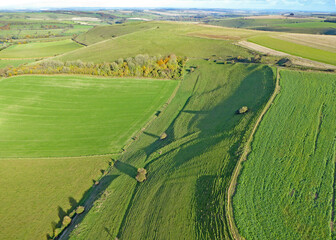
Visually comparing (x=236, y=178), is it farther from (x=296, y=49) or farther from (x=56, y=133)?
(x=296, y=49)

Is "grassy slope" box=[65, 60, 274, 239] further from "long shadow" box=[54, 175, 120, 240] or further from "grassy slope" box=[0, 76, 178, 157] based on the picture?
"grassy slope" box=[0, 76, 178, 157]

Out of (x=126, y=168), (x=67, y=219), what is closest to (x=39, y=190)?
(x=67, y=219)

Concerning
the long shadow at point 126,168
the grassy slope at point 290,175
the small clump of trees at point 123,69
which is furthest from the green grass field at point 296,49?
the long shadow at point 126,168

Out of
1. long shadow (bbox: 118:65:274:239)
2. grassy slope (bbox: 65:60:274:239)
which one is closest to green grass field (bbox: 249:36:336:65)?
long shadow (bbox: 118:65:274:239)

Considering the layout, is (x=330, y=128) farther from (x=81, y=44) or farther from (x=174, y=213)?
(x=81, y=44)

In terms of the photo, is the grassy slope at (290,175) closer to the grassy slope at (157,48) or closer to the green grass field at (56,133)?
the green grass field at (56,133)
